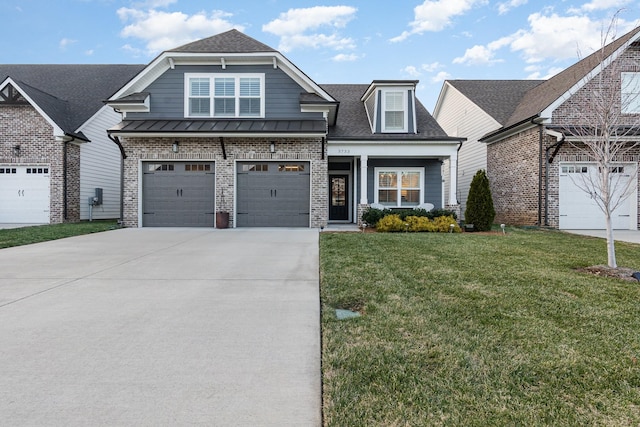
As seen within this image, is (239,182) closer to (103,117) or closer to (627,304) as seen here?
(103,117)

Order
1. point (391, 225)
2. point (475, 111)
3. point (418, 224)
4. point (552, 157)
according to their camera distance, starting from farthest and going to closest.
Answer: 1. point (475, 111)
2. point (552, 157)
3. point (418, 224)
4. point (391, 225)

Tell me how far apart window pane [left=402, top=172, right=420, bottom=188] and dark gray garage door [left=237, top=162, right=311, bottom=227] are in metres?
4.35

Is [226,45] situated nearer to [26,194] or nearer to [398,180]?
[398,180]

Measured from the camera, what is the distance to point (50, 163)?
14.4m

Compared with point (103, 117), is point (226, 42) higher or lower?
higher

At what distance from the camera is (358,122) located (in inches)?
581

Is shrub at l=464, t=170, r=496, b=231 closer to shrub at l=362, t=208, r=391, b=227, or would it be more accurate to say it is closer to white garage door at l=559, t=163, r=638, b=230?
shrub at l=362, t=208, r=391, b=227

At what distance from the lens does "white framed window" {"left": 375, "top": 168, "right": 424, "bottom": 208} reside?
47.8ft

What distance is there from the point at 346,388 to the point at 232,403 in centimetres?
68

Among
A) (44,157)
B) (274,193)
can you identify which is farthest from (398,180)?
(44,157)

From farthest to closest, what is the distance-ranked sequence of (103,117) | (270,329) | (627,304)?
(103,117), (627,304), (270,329)

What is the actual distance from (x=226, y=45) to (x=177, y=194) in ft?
19.6

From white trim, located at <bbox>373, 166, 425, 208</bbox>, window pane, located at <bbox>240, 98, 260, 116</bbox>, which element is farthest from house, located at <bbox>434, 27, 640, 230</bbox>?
window pane, located at <bbox>240, 98, 260, 116</bbox>

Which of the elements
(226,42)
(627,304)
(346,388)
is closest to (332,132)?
(226,42)
